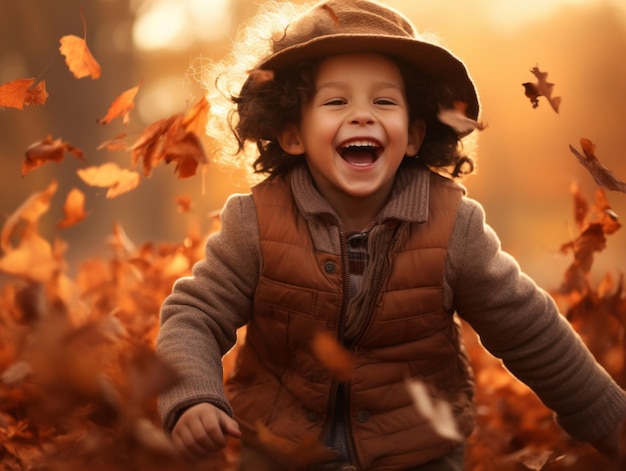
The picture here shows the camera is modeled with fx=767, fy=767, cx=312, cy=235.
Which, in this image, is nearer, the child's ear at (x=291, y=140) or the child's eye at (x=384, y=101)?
the child's eye at (x=384, y=101)

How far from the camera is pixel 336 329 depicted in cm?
223

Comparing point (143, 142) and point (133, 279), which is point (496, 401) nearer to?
point (133, 279)

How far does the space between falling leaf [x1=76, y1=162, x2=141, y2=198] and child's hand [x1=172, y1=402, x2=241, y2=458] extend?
0.89 metres

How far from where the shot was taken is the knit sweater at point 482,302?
89.0 inches

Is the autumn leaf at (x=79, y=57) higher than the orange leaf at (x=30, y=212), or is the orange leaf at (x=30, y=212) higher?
the autumn leaf at (x=79, y=57)

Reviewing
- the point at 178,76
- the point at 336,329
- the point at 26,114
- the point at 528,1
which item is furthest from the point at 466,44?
the point at 336,329

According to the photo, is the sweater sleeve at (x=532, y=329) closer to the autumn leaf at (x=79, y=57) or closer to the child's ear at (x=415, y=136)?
the child's ear at (x=415, y=136)

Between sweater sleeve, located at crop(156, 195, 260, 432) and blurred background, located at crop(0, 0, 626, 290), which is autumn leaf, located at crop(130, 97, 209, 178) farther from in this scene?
blurred background, located at crop(0, 0, 626, 290)

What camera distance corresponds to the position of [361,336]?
223 cm

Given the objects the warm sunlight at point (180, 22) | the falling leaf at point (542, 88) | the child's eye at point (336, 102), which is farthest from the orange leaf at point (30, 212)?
the warm sunlight at point (180, 22)

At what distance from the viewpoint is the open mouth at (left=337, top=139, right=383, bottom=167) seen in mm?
2271

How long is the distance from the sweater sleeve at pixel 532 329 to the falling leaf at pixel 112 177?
1061mm

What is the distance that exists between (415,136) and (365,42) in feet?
1.44

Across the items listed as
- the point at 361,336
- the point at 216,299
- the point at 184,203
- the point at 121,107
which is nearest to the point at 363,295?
the point at 361,336
